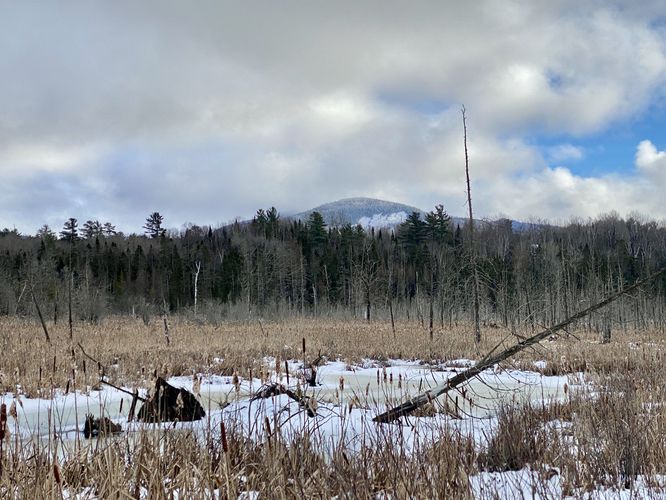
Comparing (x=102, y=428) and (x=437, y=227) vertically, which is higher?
(x=437, y=227)

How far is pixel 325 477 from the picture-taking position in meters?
3.17

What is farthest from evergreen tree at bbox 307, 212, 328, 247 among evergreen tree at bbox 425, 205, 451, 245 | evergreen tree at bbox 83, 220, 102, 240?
evergreen tree at bbox 83, 220, 102, 240

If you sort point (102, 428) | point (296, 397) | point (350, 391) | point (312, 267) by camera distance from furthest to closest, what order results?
point (312, 267)
point (350, 391)
point (296, 397)
point (102, 428)

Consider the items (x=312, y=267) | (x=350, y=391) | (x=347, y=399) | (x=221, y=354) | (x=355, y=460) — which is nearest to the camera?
(x=355, y=460)

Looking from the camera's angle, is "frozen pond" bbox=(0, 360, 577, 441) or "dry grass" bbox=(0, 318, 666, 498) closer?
"dry grass" bbox=(0, 318, 666, 498)

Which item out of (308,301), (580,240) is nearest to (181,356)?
(308,301)

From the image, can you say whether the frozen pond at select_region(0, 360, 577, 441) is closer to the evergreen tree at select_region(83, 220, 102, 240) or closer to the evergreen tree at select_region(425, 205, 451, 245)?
the evergreen tree at select_region(425, 205, 451, 245)

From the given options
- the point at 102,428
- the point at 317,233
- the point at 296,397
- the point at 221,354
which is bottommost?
Result: the point at 221,354

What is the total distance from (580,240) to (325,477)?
9101 centimetres

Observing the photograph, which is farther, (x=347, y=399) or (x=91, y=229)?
(x=91, y=229)

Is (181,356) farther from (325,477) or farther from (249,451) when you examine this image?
(325,477)

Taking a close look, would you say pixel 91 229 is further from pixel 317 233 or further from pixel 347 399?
pixel 347 399

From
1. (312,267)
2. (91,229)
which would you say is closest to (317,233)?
(312,267)

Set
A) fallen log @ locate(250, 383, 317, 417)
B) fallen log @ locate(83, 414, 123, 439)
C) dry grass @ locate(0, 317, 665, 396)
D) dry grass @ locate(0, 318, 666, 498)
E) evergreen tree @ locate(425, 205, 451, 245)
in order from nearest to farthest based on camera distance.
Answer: dry grass @ locate(0, 318, 666, 498)
fallen log @ locate(83, 414, 123, 439)
fallen log @ locate(250, 383, 317, 417)
dry grass @ locate(0, 317, 665, 396)
evergreen tree @ locate(425, 205, 451, 245)
